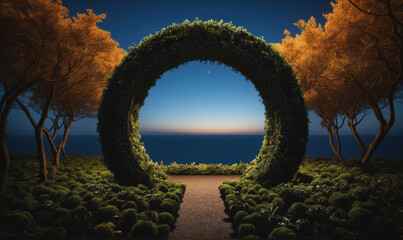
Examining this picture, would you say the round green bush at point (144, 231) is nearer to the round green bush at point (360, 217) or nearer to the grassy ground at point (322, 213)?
the grassy ground at point (322, 213)

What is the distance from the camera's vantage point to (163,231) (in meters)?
4.15

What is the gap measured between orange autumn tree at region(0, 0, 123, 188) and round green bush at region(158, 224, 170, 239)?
5531mm

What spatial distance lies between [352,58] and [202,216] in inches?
342

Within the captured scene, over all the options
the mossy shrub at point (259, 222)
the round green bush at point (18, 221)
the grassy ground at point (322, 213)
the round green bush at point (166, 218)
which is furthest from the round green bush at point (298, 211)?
the round green bush at point (18, 221)

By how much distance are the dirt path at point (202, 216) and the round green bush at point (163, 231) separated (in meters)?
0.13

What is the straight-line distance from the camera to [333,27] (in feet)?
28.5

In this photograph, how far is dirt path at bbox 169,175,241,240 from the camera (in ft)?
14.0

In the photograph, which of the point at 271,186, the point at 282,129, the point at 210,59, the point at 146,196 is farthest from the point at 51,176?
the point at 282,129

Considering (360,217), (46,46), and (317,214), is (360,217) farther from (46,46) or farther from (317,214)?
(46,46)

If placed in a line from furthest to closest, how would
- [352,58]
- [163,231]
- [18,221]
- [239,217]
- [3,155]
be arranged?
[352,58], [3,155], [239,217], [163,231], [18,221]

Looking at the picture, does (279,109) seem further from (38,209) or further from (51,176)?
(51,176)

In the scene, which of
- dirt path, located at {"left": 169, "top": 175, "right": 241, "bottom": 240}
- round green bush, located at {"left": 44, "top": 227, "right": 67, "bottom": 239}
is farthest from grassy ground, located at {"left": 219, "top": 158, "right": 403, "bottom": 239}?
round green bush, located at {"left": 44, "top": 227, "right": 67, "bottom": 239}

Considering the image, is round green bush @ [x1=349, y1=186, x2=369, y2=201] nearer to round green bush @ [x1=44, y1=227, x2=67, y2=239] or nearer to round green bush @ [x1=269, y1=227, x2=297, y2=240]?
round green bush @ [x1=269, y1=227, x2=297, y2=240]

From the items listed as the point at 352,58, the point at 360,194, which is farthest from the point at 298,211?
the point at 352,58
